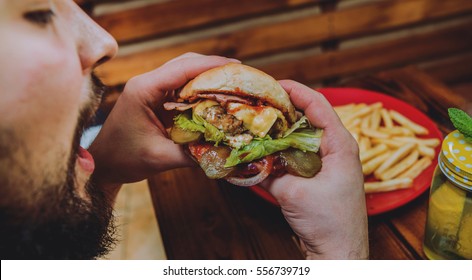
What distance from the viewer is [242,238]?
4.52 feet

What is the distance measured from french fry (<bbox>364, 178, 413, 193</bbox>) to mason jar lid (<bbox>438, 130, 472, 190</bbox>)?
33cm

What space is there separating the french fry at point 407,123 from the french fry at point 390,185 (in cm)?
30

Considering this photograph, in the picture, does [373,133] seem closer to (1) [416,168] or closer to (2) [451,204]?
(1) [416,168]

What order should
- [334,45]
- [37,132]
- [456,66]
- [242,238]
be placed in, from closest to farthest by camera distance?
[37,132], [242,238], [334,45], [456,66]

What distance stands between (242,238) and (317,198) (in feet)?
1.12

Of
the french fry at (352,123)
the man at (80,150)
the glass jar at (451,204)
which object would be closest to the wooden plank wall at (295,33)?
the french fry at (352,123)

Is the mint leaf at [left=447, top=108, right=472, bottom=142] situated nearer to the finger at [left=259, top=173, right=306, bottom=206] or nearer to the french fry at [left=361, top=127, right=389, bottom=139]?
the finger at [left=259, top=173, right=306, bottom=206]

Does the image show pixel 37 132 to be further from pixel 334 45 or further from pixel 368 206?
pixel 334 45

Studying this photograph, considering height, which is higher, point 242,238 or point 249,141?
point 249,141

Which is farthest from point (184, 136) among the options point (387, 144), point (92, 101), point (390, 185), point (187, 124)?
point (387, 144)

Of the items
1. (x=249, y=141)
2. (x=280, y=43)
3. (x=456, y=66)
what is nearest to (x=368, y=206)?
(x=249, y=141)

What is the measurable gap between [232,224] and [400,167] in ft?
1.96

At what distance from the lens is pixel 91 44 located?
119 centimetres

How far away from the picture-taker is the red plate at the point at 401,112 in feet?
4.54
